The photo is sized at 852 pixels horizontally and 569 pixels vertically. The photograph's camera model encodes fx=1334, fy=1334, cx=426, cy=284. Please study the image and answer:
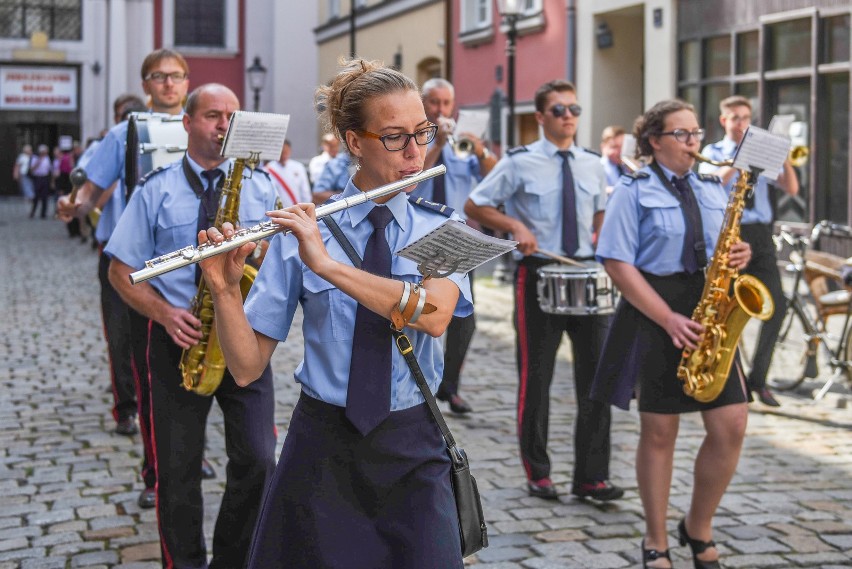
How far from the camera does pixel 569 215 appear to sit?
6.80m

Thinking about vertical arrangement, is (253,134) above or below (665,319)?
above

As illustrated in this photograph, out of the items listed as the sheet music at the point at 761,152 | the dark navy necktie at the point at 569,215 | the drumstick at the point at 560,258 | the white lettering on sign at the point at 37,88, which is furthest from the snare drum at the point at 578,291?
the white lettering on sign at the point at 37,88

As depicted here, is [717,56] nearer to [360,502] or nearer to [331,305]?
[331,305]

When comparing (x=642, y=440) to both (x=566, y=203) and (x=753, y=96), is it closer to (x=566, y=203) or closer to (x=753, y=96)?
(x=566, y=203)

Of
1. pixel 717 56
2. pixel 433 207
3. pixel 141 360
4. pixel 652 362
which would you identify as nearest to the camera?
pixel 433 207

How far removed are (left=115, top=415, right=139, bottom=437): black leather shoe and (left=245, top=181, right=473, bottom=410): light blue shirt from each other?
476 centimetres

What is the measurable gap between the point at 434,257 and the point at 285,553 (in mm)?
829

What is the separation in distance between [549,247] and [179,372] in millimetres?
2483

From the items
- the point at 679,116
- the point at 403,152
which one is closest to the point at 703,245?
the point at 679,116

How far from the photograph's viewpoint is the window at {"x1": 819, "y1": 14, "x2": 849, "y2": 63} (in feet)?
48.1

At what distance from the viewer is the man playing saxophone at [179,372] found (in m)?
4.82

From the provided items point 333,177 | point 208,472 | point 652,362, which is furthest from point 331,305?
point 333,177

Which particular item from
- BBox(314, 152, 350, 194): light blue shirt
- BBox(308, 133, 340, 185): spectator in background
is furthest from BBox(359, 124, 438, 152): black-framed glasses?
BBox(308, 133, 340, 185): spectator in background

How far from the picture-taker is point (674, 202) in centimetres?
527
